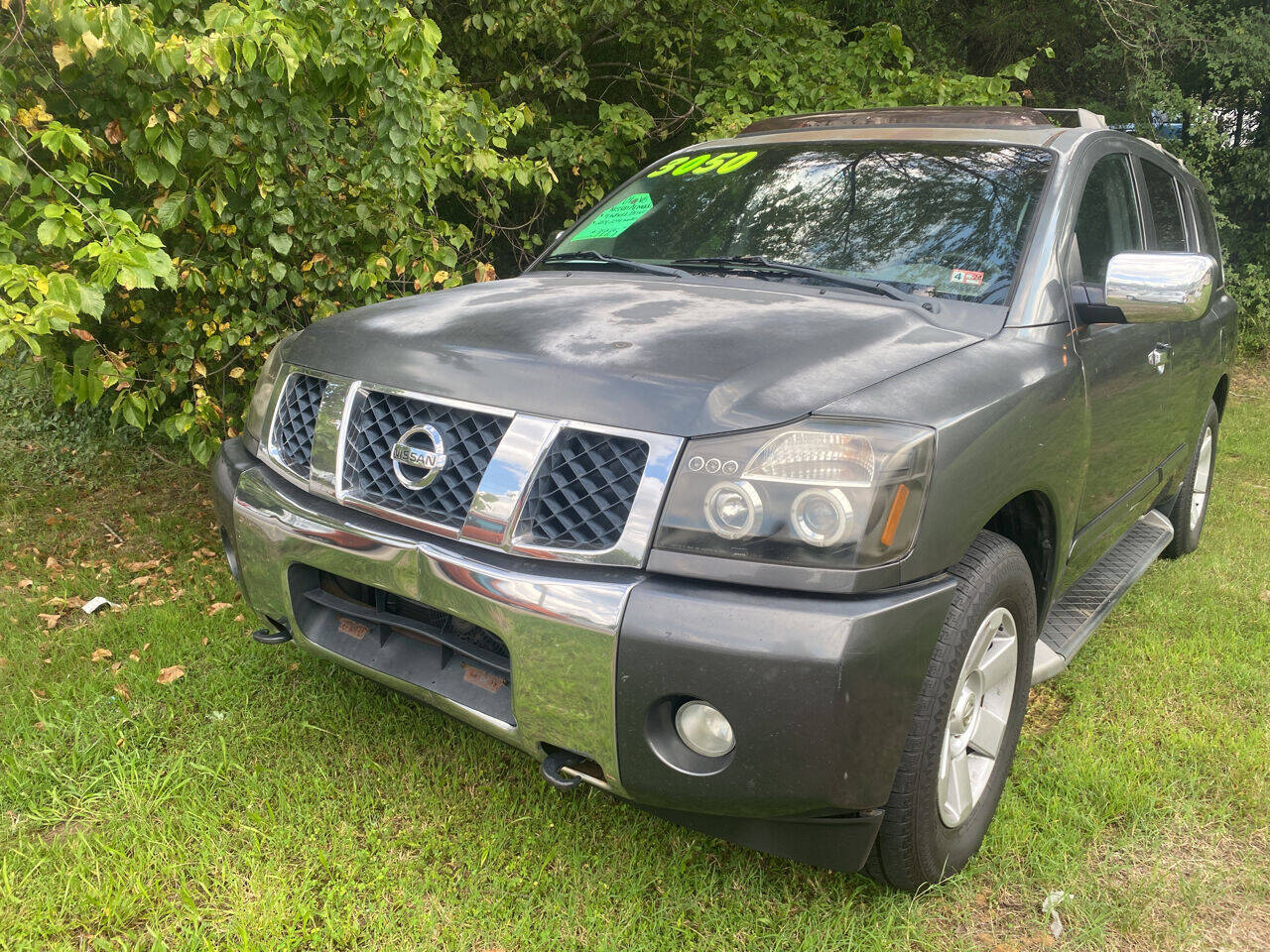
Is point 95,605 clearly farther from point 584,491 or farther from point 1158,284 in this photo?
point 1158,284

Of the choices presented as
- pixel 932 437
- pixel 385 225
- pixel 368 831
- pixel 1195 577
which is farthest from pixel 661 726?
pixel 1195 577

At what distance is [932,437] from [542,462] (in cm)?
78

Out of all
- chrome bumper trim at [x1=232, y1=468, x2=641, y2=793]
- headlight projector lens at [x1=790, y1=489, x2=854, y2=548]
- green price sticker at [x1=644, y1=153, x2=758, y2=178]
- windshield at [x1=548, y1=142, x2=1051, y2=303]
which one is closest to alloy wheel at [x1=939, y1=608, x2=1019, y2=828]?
headlight projector lens at [x1=790, y1=489, x2=854, y2=548]

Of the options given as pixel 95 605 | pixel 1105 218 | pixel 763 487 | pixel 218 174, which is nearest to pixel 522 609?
pixel 763 487

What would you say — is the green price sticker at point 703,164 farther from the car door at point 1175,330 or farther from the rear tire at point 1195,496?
the rear tire at point 1195,496

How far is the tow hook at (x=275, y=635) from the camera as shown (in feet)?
8.61

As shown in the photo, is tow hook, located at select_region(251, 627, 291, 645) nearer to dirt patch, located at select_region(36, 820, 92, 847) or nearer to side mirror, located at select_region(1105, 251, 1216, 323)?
dirt patch, located at select_region(36, 820, 92, 847)

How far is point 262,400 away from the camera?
9.20 ft

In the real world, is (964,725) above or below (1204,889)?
above

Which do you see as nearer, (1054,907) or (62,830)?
(1054,907)

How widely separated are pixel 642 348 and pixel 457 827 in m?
1.28

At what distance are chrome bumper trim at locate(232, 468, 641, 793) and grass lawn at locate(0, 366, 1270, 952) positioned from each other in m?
0.42

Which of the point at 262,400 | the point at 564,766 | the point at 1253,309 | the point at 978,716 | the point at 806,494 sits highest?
the point at 806,494

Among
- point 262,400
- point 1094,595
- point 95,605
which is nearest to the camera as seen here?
point 262,400
